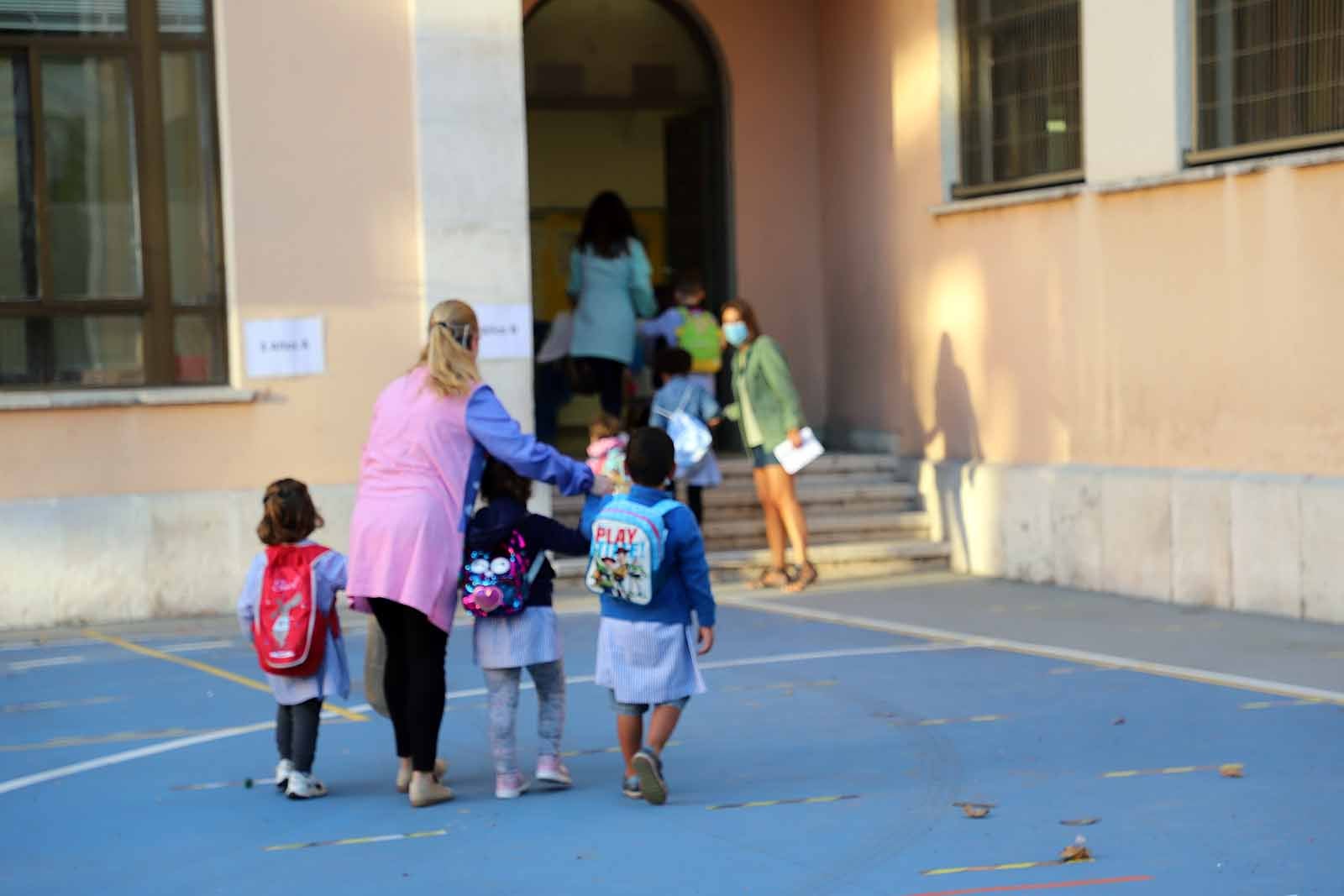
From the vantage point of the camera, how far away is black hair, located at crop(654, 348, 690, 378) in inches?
513

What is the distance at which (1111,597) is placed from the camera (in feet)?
38.8

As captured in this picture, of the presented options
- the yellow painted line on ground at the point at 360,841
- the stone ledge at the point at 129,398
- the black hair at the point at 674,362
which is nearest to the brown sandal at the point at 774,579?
the black hair at the point at 674,362

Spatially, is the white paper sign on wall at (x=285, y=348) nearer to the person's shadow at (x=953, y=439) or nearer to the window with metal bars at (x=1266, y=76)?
the person's shadow at (x=953, y=439)

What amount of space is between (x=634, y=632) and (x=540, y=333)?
922cm

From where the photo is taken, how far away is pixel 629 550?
21.8 feet

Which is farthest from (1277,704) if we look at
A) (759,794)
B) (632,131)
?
(632,131)

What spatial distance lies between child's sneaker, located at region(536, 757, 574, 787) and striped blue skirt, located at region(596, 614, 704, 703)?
0.41m

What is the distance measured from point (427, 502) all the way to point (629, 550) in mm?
754

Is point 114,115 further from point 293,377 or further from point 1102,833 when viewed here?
point 1102,833

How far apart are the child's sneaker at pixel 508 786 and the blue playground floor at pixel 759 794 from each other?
5 cm

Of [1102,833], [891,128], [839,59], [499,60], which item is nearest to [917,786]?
[1102,833]

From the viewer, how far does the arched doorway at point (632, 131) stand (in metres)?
16.5

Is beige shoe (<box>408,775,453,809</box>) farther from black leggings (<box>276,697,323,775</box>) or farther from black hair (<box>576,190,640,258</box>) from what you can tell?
black hair (<box>576,190,640,258</box>)

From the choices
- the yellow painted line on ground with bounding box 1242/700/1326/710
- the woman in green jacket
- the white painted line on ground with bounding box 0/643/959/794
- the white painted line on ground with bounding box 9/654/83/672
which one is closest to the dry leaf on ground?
the yellow painted line on ground with bounding box 1242/700/1326/710
